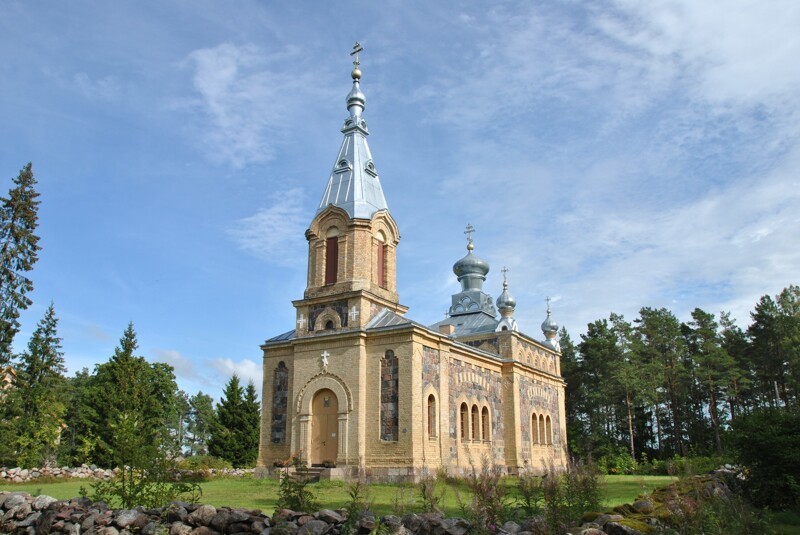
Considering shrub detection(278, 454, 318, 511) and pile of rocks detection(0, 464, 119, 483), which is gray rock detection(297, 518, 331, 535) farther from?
pile of rocks detection(0, 464, 119, 483)

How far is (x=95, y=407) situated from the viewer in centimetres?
3133

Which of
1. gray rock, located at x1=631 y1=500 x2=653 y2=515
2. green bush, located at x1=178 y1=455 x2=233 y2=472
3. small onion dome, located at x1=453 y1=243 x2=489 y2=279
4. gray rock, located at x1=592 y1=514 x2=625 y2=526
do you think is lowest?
green bush, located at x1=178 y1=455 x2=233 y2=472

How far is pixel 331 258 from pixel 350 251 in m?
1.15

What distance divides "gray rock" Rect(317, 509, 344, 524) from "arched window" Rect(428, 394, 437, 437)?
14449 mm

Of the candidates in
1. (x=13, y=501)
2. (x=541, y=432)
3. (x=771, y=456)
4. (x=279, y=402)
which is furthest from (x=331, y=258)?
(x=771, y=456)

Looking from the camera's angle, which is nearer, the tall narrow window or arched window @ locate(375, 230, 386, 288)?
the tall narrow window

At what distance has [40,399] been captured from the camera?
2858 centimetres

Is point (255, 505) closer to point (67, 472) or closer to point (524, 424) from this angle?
point (67, 472)

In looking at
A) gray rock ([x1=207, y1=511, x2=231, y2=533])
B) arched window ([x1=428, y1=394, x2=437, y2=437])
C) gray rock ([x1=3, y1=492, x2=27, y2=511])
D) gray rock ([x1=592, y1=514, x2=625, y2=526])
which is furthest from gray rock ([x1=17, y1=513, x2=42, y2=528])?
arched window ([x1=428, y1=394, x2=437, y2=437])

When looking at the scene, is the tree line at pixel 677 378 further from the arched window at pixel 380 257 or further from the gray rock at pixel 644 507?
the gray rock at pixel 644 507

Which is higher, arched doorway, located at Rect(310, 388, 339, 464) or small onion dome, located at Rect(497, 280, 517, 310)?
small onion dome, located at Rect(497, 280, 517, 310)

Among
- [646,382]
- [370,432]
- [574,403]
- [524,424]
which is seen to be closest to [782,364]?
[646,382]

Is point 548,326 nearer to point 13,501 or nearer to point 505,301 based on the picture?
point 505,301

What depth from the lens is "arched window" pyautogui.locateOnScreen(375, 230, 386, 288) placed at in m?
25.6
